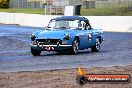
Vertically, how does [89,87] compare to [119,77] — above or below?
below

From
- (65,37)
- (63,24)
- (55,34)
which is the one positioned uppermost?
(63,24)

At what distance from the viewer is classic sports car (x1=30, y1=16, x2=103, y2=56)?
57.4 ft

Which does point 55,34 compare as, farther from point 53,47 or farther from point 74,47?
point 74,47

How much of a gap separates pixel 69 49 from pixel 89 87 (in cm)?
912

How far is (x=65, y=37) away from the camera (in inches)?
691

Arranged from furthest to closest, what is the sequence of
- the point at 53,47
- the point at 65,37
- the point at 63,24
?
1. the point at 63,24
2. the point at 65,37
3. the point at 53,47

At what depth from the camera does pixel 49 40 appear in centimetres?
1750

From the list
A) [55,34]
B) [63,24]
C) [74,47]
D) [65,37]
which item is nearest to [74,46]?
[74,47]

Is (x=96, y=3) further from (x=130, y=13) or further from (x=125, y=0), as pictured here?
(x=130, y=13)

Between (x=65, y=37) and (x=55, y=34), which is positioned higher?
(x=55, y=34)

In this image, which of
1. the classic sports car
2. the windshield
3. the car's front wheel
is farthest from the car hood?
the windshield

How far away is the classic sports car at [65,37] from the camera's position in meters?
17.5

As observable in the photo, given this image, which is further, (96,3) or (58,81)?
(96,3)

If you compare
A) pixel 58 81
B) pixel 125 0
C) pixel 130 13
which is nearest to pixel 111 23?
pixel 130 13
